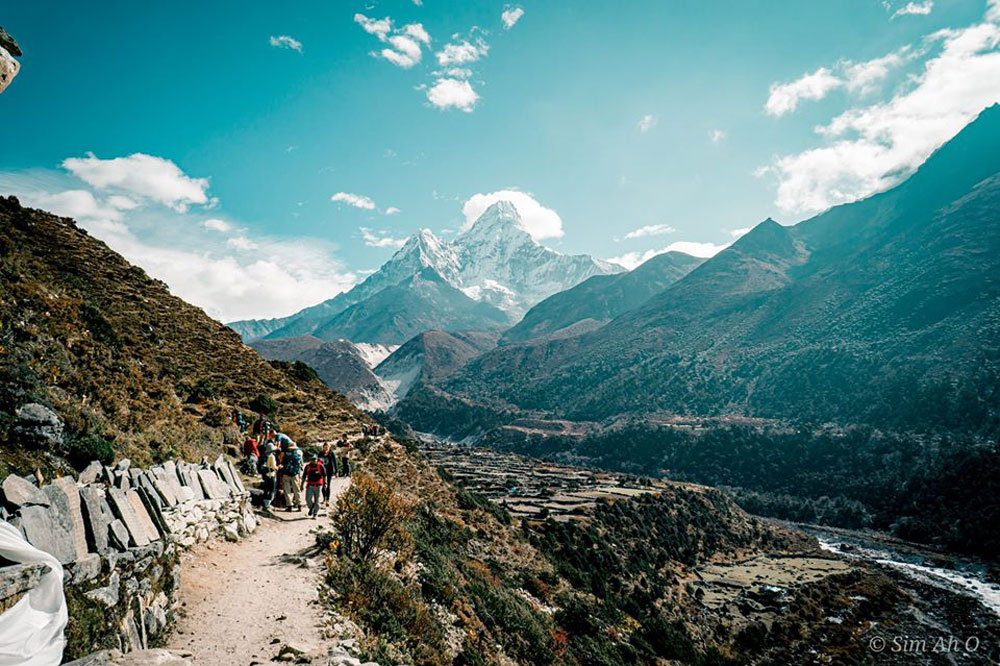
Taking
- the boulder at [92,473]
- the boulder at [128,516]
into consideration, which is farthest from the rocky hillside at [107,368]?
the boulder at [128,516]

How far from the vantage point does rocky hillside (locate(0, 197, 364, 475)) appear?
11055mm

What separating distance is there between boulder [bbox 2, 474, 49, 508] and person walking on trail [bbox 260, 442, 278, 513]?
35.5 feet

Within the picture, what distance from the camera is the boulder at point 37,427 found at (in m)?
10.1

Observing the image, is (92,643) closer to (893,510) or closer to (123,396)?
(123,396)

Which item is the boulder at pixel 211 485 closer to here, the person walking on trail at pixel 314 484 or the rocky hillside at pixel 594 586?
the person walking on trail at pixel 314 484

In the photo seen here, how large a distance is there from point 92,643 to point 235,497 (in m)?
8.54

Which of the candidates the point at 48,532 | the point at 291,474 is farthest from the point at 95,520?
the point at 291,474

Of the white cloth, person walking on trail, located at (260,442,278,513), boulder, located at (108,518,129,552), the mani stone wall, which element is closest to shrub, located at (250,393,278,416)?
person walking on trail, located at (260,442,278,513)

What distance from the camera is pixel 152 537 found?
30.3 feet

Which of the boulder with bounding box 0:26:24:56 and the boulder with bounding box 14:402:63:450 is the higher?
the boulder with bounding box 0:26:24:56

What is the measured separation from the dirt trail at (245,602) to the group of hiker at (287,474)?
10.4 ft

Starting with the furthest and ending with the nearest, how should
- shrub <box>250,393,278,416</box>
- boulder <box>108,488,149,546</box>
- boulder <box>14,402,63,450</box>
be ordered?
shrub <box>250,393,278,416</box>, boulder <box>14,402,63,450</box>, boulder <box>108,488,149,546</box>

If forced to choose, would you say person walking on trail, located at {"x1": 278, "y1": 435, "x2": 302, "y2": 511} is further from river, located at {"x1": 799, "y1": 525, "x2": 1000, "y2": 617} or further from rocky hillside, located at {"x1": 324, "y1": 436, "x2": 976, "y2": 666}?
river, located at {"x1": 799, "y1": 525, "x2": 1000, "y2": 617}

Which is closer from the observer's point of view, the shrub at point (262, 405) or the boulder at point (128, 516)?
the boulder at point (128, 516)
